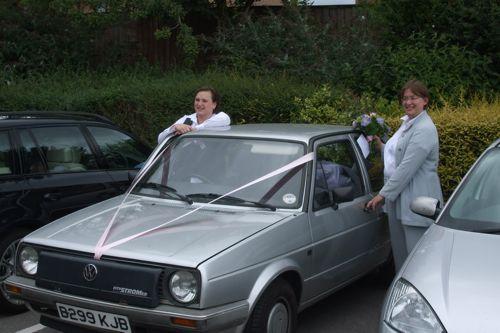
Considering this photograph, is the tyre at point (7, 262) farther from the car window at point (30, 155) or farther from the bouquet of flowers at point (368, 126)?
the bouquet of flowers at point (368, 126)

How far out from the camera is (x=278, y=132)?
18.7ft

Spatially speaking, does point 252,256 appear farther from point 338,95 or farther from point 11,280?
point 338,95

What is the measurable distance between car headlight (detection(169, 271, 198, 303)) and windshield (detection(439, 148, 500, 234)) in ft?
5.55

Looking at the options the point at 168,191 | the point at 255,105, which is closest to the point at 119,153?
the point at 168,191

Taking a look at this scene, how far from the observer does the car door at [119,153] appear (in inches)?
275

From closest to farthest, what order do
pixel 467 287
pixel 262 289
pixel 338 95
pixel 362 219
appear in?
pixel 467 287
pixel 262 289
pixel 362 219
pixel 338 95

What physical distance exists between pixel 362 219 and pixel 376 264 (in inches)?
23.1

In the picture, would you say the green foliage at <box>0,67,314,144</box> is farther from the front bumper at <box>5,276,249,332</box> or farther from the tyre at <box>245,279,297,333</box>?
the front bumper at <box>5,276,249,332</box>

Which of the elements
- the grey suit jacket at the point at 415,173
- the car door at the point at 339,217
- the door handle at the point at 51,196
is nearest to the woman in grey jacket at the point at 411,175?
the grey suit jacket at the point at 415,173

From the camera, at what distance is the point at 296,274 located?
4.88 metres

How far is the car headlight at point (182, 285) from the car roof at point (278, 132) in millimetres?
1757

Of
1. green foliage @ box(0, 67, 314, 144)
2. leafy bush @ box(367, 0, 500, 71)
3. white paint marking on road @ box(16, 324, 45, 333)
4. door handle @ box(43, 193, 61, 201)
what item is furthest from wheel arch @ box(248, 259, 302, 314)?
leafy bush @ box(367, 0, 500, 71)

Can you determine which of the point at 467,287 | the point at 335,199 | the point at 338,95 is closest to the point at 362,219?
the point at 335,199

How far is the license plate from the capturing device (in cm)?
422
